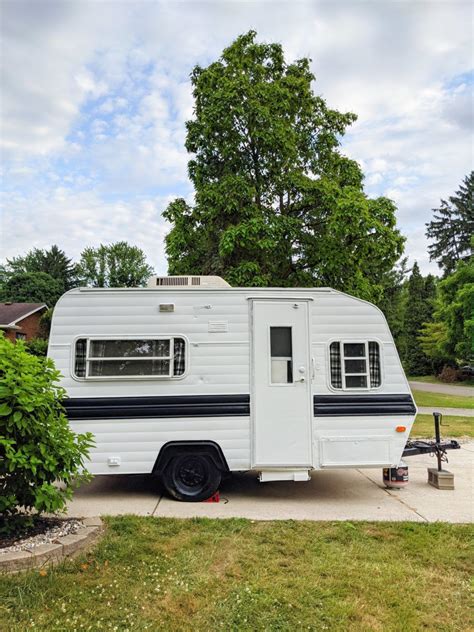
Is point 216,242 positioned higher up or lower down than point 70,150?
lower down

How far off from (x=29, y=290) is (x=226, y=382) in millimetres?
43169

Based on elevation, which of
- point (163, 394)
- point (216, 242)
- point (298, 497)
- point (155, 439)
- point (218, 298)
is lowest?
point (298, 497)

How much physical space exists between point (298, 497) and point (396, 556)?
1861 mm

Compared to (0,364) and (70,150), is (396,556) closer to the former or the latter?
(0,364)

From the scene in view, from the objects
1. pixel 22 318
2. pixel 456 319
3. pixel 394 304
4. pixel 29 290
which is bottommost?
pixel 22 318

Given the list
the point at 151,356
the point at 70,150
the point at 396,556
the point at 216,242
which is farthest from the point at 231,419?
the point at 70,150

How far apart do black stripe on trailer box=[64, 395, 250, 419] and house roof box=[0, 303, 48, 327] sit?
75.8 feet

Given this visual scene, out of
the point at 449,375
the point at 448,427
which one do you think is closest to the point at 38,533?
the point at 448,427

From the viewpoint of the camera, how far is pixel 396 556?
3883mm

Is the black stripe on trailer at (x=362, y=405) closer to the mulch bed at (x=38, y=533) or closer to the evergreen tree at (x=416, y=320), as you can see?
the mulch bed at (x=38, y=533)

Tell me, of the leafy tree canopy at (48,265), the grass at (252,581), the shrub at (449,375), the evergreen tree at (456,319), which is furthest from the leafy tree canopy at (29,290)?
the grass at (252,581)

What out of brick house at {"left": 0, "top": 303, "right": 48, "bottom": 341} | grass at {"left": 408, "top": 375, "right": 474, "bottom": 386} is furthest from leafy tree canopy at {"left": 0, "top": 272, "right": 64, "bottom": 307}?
grass at {"left": 408, "top": 375, "right": 474, "bottom": 386}

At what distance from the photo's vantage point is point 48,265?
51.6 meters

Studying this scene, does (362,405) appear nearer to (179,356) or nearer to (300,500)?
(300,500)
